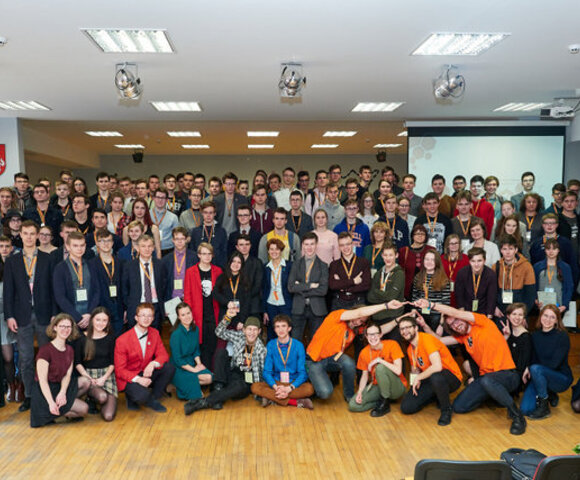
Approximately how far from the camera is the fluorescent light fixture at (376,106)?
784 centimetres

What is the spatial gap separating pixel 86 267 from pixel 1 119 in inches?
203

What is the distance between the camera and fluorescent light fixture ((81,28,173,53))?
4449 mm

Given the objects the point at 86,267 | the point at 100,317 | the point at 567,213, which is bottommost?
the point at 100,317

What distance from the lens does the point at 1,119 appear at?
891 cm

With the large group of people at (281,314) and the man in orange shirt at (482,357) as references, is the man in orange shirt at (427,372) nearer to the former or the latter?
the large group of people at (281,314)

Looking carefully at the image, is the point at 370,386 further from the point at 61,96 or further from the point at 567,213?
the point at 61,96

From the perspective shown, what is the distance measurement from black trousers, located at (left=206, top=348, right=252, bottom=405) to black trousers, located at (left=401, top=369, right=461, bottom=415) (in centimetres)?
156

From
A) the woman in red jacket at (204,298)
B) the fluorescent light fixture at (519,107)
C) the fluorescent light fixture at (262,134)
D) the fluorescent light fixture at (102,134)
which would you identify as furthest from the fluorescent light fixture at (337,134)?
the woman in red jacket at (204,298)

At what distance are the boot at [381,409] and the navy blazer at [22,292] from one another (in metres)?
3.26

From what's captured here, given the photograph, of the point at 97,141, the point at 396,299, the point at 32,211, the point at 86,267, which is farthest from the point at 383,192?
the point at 97,141

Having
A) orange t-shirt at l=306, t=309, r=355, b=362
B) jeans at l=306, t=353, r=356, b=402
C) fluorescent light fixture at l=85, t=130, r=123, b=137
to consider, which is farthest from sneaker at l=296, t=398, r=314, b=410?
fluorescent light fixture at l=85, t=130, r=123, b=137

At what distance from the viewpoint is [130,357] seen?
5039 mm

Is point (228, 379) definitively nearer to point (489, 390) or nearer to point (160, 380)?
point (160, 380)

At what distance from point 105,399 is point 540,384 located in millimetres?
4032
